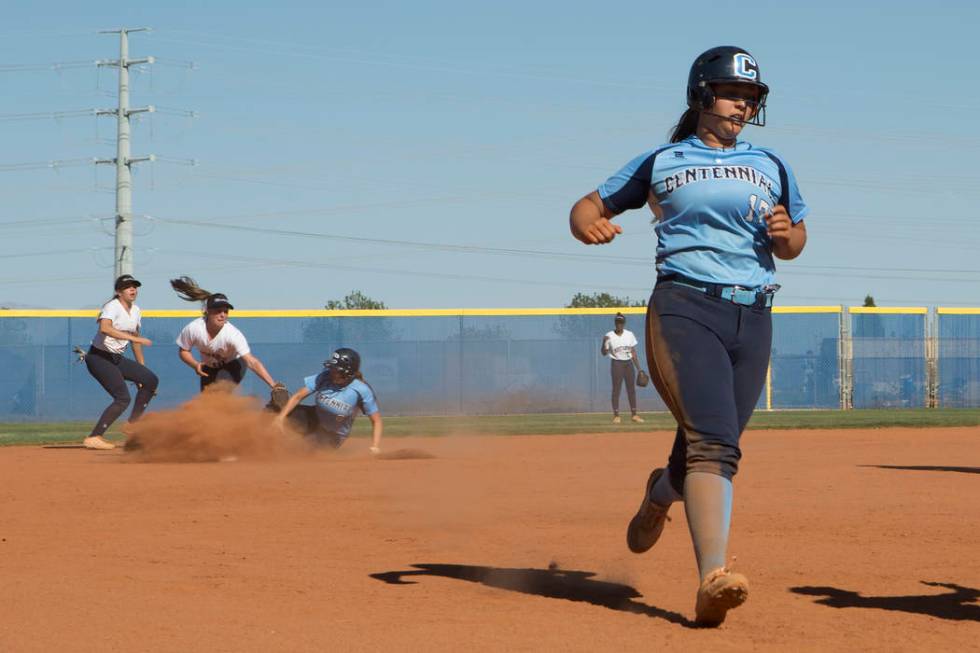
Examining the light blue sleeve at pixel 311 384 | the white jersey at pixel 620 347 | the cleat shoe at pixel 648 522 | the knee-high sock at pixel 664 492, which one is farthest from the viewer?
the white jersey at pixel 620 347

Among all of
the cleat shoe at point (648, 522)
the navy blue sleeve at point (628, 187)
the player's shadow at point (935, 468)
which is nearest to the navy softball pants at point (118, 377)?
the player's shadow at point (935, 468)

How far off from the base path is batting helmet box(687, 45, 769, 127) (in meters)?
1.84

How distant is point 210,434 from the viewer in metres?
12.3

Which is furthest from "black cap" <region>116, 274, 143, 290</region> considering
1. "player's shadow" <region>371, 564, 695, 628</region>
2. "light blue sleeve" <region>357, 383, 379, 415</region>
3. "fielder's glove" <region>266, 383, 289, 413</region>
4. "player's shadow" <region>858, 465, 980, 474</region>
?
"player's shadow" <region>371, 564, 695, 628</region>

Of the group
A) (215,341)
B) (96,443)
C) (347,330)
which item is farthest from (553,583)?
(347,330)

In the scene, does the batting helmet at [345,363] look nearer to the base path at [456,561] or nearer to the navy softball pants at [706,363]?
the base path at [456,561]

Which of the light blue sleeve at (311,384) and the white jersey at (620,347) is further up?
the white jersey at (620,347)

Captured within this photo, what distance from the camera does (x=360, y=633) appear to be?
4.26 meters

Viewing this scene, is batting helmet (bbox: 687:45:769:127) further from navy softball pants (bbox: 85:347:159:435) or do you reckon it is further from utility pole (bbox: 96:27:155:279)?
utility pole (bbox: 96:27:155:279)

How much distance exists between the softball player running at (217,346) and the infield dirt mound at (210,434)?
A: 49cm

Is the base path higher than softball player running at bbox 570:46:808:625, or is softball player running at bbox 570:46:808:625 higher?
softball player running at bbox 570:46:808:625

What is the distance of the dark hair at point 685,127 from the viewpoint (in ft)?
16.4

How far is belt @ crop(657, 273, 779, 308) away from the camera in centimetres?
460

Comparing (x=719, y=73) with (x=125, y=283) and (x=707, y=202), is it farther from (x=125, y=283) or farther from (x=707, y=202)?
(x=125, y=283)
